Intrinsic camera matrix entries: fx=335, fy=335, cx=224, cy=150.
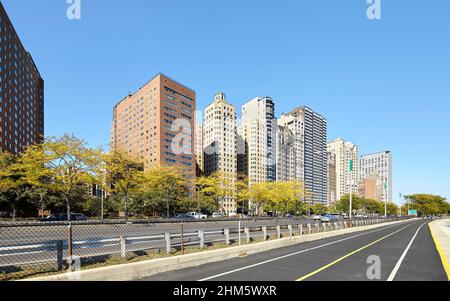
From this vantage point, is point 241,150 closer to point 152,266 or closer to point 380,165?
point 380,165

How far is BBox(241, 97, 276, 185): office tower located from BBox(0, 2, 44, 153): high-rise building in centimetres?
10300

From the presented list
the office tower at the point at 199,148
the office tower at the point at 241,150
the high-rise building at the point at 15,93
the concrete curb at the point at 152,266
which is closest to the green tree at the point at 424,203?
the office tower at the point at 241,150

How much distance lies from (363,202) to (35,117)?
12708cm

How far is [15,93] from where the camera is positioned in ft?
302

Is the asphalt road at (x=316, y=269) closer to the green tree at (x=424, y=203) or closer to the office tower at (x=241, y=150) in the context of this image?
the green tree at (x=424, y=203)

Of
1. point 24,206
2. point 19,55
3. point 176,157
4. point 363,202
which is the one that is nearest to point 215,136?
point 176,157

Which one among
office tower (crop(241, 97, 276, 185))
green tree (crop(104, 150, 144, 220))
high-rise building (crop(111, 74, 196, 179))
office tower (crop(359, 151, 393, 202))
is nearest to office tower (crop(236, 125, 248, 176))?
office tower (crop(241, 97, 276, 185))

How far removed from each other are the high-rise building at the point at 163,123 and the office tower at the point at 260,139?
119ft

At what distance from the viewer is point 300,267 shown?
36.7 feet

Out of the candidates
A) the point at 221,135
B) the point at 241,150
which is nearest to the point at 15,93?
the point at 221,135

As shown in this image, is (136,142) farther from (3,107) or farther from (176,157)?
(3,107)

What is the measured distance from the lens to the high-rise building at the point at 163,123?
Result: 140250 millimetres

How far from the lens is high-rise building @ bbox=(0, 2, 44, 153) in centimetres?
8238

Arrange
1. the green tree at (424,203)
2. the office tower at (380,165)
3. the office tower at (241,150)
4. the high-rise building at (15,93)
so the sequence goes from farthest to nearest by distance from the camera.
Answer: the office tower at (241,150)
the office tower at (380,165)
the green tree at (424,203)
the high-rise building at (15,93)
